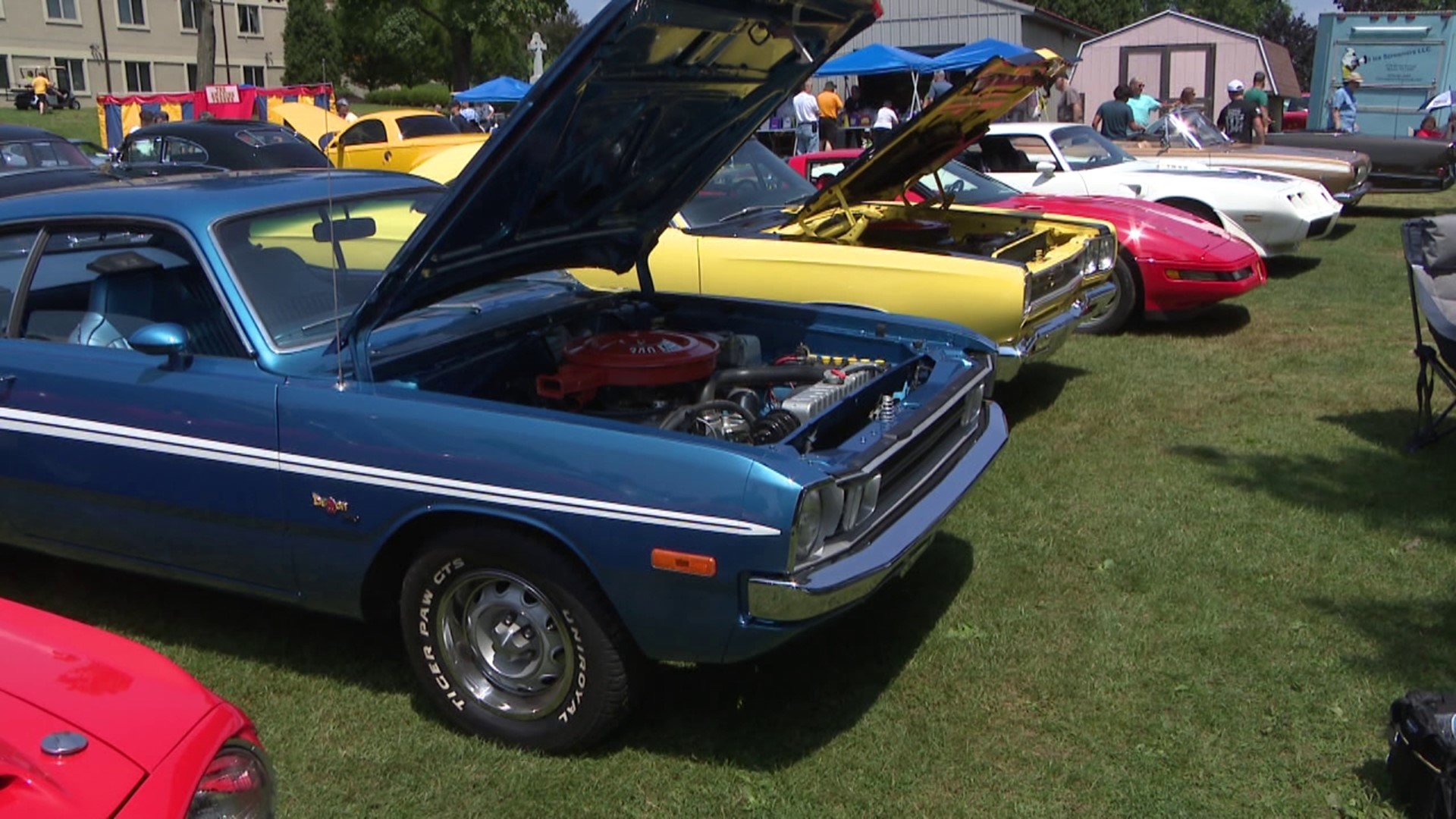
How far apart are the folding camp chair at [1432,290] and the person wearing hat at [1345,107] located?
526 inches

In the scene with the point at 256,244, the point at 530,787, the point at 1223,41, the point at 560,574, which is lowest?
the point at 530,787

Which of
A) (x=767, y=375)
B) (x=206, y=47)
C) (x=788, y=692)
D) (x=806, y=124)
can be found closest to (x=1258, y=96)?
(x=806, y=124)

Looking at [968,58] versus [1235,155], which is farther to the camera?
[968,58]

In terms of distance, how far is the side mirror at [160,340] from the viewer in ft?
11.5

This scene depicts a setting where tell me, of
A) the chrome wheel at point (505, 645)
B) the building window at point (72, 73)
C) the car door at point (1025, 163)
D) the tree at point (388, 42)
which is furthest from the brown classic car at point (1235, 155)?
the building window at point (72, 73)

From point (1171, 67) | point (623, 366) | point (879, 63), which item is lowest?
point (623, 366)

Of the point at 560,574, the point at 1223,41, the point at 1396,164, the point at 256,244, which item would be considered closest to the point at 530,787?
the point at 560,574

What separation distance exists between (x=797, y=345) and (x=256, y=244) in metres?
1.91

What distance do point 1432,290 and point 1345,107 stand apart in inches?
550

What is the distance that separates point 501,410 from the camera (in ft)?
10.8

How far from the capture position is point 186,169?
1342 centimetres

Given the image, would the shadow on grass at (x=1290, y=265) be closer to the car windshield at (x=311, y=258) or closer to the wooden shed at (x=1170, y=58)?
the car windshield at (x=311, y=258)

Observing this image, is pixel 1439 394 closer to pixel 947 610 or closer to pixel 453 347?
pixel 947 610

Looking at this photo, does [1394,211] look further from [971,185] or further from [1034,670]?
[1034,670]
